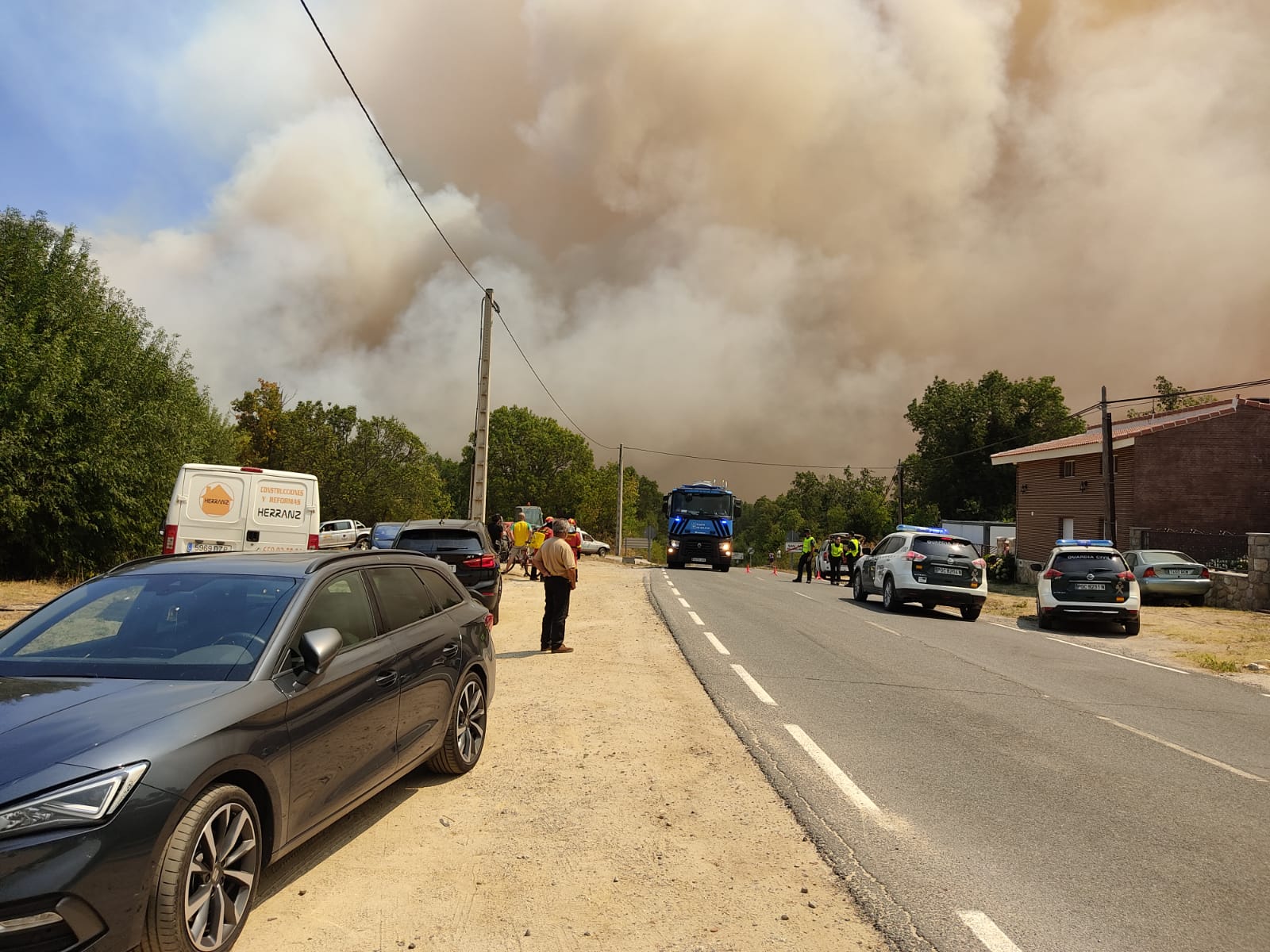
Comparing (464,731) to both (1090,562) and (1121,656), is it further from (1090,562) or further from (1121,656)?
(1090,562)

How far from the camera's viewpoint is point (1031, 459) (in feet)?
128

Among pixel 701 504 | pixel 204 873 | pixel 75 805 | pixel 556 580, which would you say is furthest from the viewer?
pixel 701 504

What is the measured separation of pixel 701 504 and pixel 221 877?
35.9m

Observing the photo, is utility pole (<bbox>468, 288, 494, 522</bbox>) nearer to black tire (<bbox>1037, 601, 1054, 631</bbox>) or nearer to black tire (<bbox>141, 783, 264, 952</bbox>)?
black tire (<bbox>1037, 601, 1054, 631</bbox>)

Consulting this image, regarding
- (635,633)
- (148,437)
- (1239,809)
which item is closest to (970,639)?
(635,633)

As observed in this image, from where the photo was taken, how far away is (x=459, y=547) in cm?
1346

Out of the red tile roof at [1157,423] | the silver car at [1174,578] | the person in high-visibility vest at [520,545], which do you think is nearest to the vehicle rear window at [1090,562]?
the silver car at [1174,578]

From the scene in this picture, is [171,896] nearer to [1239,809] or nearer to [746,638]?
[1239,809]

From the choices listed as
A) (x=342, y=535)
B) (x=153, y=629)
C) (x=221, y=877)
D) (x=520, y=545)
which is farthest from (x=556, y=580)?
(x=342, y=535)

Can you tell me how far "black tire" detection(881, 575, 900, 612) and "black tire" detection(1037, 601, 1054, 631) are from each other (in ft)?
9.12

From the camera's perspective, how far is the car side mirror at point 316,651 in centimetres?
400

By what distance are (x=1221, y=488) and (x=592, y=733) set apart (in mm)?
32645

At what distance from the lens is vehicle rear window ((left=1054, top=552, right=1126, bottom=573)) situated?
57.8 ft

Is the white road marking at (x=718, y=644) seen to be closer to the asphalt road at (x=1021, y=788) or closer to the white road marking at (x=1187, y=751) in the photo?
the asphalt road at (x=1021, y=788)
